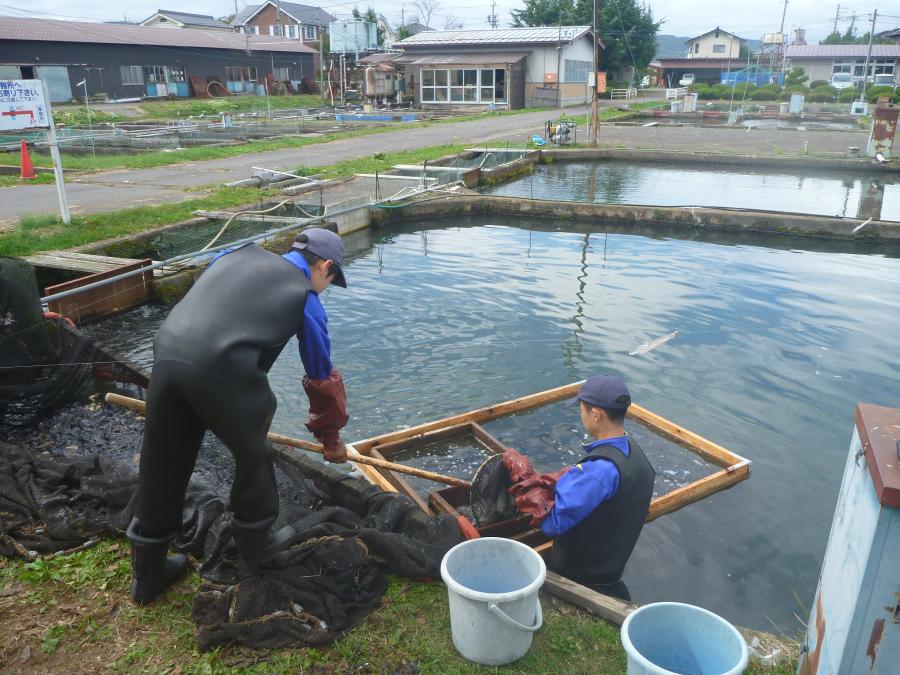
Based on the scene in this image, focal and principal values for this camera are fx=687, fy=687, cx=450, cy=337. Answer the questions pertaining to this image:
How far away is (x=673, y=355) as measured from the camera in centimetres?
826

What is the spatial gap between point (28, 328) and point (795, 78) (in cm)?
6617

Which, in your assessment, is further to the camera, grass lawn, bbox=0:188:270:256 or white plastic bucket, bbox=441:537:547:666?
grass lawn, bbox=0:188:270:256

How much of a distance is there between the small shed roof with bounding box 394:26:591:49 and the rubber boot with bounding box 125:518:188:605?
44.8 m

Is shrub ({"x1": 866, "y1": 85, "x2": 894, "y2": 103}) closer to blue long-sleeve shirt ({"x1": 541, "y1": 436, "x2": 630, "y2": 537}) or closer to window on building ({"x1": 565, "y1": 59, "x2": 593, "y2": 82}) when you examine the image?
window on building ({"x1": 565, "y1": 59, "x2": 593, "y2": 82})

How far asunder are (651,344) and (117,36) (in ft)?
147

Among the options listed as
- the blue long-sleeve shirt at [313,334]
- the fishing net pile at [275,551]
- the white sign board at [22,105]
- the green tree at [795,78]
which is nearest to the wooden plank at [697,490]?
the fishing net pile at [275,551]

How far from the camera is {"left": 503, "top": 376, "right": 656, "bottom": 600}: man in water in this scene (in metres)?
3.37

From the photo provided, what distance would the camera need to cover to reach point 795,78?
5862cm

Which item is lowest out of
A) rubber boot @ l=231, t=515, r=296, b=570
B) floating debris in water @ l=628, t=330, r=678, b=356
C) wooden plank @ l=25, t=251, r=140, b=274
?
floating debris in water @ l=628, t=330, r=678, b=356

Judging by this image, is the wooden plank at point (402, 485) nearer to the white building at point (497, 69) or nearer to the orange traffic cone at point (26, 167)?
the orange traffic cone at point (26, 167)

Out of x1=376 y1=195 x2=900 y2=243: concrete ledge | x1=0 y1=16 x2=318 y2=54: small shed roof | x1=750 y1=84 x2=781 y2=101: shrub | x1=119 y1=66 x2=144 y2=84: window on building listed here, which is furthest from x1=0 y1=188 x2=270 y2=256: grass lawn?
x1=750 y1=84 x2=781 y2=101: shrub

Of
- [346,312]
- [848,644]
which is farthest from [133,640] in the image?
[346,312]

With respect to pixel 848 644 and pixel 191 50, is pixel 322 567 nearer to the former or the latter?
pixel 848 644

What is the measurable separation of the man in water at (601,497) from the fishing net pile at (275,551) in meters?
0.64
